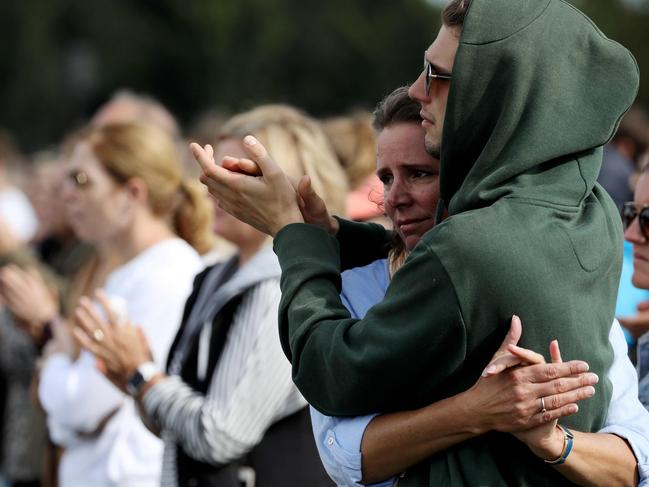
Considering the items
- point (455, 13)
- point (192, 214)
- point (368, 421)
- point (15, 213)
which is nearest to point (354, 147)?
point (192, 214)

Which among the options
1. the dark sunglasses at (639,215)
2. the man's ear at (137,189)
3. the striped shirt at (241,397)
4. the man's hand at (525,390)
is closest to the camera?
the man's hand at (525,390)

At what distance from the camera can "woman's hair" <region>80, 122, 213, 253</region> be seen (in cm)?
499

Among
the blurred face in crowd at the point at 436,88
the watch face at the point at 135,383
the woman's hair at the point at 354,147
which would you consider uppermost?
the blurred face in crowd at the point at 436,88

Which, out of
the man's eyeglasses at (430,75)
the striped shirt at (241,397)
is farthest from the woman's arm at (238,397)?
the man's eyeglasses at (430,75)

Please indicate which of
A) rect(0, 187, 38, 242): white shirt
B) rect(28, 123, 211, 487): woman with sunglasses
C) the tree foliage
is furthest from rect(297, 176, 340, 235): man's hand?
the tree foliage

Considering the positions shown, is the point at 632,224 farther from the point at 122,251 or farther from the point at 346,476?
the point at 122,251

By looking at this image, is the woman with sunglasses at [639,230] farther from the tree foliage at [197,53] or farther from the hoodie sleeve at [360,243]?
the tree foliage at [197,53]

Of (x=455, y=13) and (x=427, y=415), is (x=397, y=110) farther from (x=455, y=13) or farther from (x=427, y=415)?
(x=427, y=415)

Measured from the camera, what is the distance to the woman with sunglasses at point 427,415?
2.14 meters

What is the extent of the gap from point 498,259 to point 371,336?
273 millimetres

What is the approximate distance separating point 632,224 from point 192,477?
159 cm

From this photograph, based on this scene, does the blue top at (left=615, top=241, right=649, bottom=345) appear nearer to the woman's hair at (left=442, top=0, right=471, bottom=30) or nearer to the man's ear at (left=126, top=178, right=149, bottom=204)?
the man's ear at (left=126, top=178, right=149, bottom=204)

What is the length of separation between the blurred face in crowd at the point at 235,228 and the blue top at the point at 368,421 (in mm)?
1511

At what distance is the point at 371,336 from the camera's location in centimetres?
218
